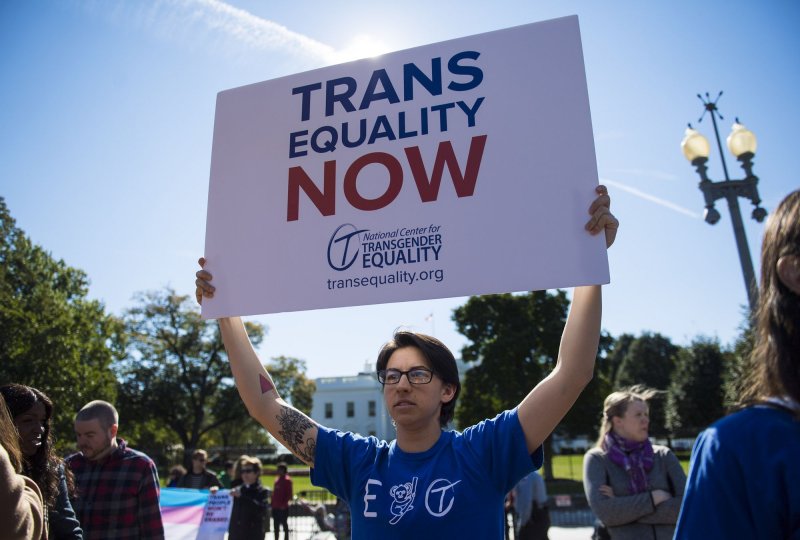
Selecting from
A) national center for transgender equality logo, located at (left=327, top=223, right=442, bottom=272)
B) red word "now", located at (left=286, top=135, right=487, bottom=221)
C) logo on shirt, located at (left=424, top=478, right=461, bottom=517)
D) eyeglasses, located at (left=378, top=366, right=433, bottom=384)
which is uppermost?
red word "now", located at (left=286, top=135, right=487, bottom=221)

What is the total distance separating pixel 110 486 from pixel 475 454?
3.20 m

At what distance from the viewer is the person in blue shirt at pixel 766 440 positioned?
1.12 metres

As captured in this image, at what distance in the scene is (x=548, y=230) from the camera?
2.27 m

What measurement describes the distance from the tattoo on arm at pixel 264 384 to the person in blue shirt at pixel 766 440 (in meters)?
1.87

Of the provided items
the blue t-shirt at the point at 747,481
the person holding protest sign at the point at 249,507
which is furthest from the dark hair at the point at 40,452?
the person holding protest sign at the point at 249,507

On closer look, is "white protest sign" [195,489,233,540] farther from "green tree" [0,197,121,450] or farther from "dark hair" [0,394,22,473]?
"green tree" [0,197,121,450]

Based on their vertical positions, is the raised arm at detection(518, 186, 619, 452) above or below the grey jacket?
above

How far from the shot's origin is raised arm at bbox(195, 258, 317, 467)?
8.08 ft

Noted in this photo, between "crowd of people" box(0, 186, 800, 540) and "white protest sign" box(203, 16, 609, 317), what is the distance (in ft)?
0.68

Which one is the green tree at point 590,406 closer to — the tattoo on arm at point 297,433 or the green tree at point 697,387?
the green tree at point 697,387

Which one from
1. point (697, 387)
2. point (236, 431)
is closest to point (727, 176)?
point (697, 387)

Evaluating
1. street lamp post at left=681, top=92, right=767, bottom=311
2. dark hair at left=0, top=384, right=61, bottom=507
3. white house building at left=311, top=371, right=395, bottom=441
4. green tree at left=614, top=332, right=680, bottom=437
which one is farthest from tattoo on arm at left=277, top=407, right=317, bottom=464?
white house building at left=311, top=371, right=395, bottom=441

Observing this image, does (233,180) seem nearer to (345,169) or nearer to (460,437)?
(345,169)

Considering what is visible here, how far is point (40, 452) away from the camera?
3.18m
